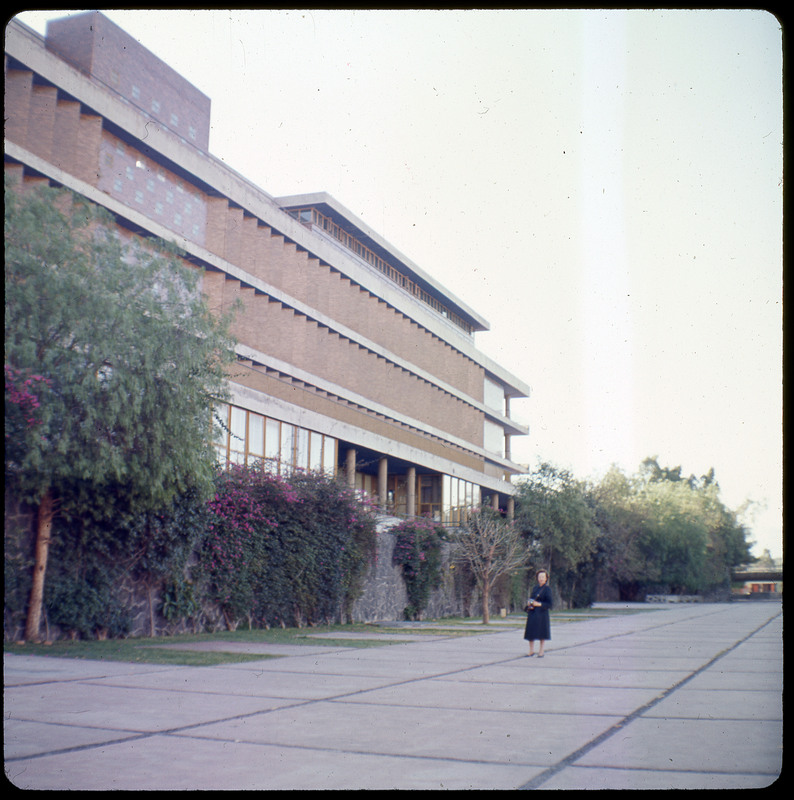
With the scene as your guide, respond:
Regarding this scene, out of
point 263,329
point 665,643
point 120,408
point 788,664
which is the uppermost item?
point 263,329

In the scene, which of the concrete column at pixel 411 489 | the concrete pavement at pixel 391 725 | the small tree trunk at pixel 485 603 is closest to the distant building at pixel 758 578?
the concrete column at pixel 411 489

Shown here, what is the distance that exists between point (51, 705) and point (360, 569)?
63.1ft

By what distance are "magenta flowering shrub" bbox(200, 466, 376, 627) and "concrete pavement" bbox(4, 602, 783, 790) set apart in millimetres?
7894

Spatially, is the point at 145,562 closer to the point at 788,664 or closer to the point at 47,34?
the point at 788,664

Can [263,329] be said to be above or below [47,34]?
below

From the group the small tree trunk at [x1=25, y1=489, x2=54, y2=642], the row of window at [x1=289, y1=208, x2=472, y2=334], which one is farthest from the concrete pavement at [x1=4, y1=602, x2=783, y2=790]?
the row of window at [x1=289, y1=208, x2=472, y2=334]

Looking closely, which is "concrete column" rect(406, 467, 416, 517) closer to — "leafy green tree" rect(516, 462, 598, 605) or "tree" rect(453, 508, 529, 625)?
"leafy green tree" rect(516, 462, 598, 605)

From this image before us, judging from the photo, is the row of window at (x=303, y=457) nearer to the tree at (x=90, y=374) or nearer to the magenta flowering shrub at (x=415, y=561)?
the magenta flowering shrub at (x=415, y=561)

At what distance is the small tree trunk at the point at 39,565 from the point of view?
50.1ft

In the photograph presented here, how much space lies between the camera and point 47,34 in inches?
1222

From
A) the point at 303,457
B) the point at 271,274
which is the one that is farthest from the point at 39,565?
the point at 271,274

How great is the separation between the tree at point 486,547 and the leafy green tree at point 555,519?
27.2 ft

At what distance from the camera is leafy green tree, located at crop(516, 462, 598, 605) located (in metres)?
44.7

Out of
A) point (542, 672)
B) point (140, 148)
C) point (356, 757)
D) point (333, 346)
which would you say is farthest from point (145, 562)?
point (333, 346)
